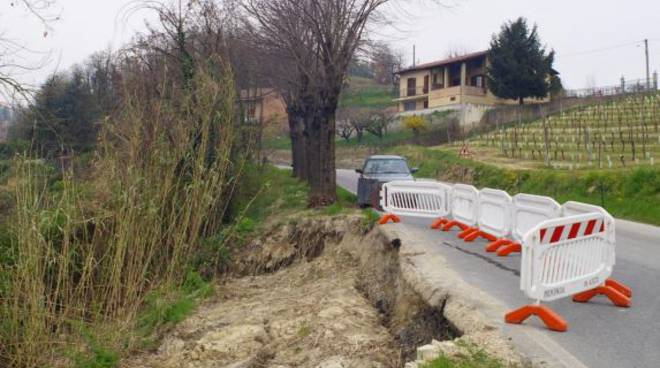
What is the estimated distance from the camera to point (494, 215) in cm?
1164

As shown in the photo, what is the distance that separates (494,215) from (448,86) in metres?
57.3

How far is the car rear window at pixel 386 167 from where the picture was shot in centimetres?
1908

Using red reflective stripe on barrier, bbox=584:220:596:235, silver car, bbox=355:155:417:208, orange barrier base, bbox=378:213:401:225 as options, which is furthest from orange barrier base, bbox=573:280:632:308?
silver car, bbox=355:155:417:208

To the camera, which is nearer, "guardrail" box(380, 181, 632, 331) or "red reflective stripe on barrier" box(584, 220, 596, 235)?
"guardrail" box(380, 181, 632, 331)

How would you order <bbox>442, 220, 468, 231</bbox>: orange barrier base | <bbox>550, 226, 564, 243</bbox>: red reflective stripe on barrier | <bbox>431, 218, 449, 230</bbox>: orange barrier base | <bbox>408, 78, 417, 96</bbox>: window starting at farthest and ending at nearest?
1. <bbox>408, 78, 417, 96</bbox>: window
2. <bbox>431, 218, 449, 230</bbox>: orange barrier base
3. <bbox>442, 220, 468, 231</bbox>: orange barrier base
4. <bbox>550, 226, 564, 243</bbox>: red reflective stripe on barrier

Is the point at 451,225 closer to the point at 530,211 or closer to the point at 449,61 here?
the point at 530,211

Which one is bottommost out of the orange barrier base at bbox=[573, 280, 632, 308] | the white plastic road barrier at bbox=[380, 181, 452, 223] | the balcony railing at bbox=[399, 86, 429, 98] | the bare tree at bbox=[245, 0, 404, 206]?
the orange barrier base at bbox=[573, 280, 632, 308]

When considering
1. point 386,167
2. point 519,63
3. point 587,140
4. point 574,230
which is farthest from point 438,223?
point 519,63

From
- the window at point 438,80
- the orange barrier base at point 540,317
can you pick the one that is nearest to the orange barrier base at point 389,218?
the orange barrier base at point 540,317

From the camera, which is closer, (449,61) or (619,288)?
(619,288)

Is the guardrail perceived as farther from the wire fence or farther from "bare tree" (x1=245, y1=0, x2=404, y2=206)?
the wire fence

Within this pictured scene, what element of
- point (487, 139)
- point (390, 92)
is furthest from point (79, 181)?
point (390, 92)

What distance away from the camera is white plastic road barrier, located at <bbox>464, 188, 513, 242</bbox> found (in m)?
11.1

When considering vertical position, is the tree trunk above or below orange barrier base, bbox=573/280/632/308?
above
